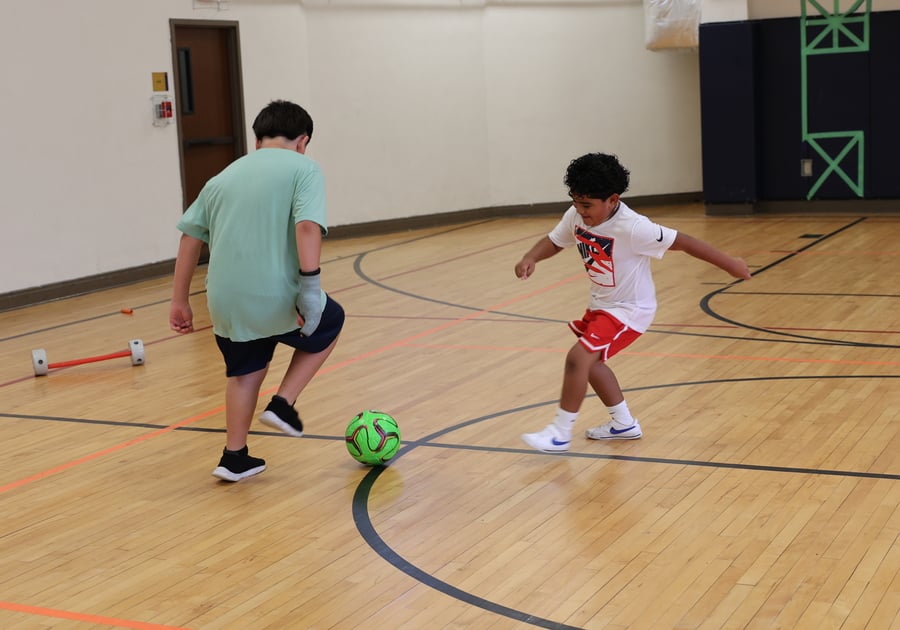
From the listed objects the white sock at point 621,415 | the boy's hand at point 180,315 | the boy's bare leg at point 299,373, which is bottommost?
the white sock at point 621,415

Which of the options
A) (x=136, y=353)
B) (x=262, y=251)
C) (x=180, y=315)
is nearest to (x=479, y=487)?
(x=262, y=251)

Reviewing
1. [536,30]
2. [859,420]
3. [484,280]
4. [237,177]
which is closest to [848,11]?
[536,30]

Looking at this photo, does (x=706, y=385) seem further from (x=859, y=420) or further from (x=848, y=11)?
(x=848, y=11)

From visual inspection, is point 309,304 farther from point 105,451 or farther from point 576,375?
point 105,451

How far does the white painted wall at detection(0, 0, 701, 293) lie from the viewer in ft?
33.6

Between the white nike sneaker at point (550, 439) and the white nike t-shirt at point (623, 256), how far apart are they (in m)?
0.55

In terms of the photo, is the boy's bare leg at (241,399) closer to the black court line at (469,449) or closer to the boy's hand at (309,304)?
the boy's hand at (309,304)

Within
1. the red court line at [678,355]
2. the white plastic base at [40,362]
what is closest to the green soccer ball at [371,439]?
the red court line at [678,355]

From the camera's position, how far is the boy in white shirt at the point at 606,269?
4.68m

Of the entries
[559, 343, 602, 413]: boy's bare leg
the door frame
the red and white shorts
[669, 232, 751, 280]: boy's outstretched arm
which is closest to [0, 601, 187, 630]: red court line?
[559, 343, 602, 413]: boy's bare leg

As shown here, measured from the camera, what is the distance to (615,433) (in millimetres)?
5062

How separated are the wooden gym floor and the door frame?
386 cm

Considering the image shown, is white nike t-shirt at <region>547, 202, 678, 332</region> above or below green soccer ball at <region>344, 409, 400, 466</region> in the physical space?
above

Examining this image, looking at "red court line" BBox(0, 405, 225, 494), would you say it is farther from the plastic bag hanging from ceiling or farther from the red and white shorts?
the plastic bag hanging from ceiling
